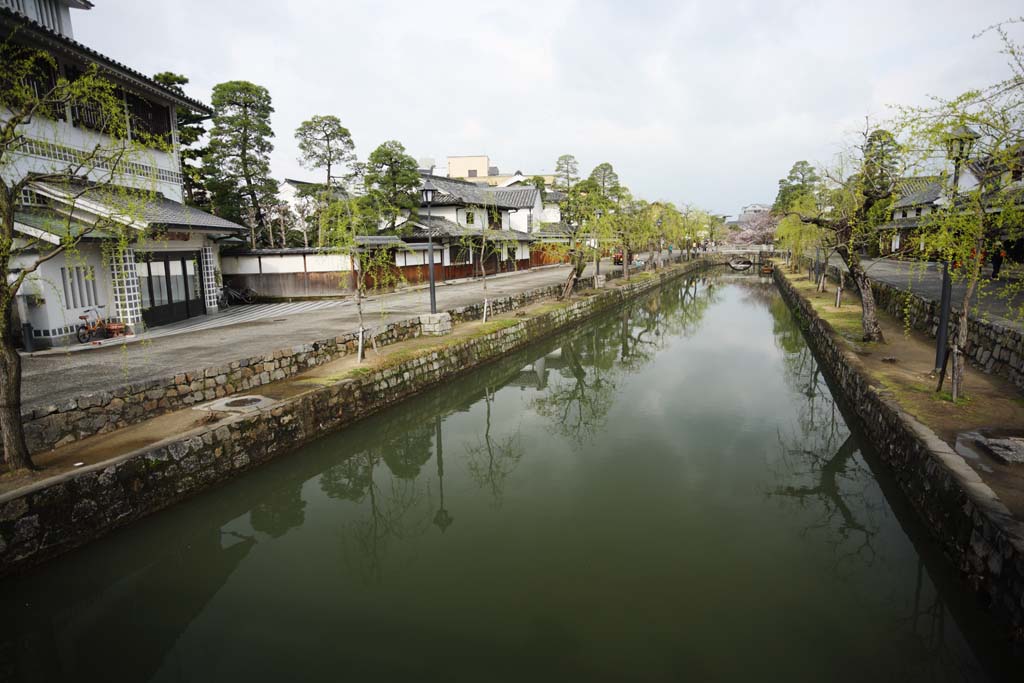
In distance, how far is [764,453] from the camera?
10.9m

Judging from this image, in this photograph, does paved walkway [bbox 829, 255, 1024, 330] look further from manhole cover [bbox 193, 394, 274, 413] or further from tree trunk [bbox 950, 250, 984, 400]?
manhole cover [bbox 193, 394, 274, 413]

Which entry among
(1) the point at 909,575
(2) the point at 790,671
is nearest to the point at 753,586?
(2) the point at 790,671

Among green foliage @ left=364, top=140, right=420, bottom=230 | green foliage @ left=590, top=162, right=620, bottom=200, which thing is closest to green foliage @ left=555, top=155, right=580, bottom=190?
green foliage @ left=590, top=162, right=620, bottom=200

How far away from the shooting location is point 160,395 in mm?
9602

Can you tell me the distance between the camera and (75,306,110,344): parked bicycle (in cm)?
1459

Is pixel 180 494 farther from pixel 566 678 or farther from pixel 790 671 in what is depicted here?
pixel 790 671

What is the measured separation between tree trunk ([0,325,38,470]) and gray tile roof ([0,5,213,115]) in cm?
756

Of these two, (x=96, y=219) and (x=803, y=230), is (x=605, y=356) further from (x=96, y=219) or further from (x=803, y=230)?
(x=803, y=230)

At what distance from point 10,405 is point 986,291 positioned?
26840 mm

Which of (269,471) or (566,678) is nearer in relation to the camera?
(566,678)

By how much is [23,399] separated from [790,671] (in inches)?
478

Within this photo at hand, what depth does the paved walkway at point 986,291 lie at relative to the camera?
10239 millimetres

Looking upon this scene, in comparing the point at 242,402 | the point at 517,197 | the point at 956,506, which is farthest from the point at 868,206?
the point at 517,197

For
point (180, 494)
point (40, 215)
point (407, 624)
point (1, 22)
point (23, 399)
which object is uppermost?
point (1, 22)
